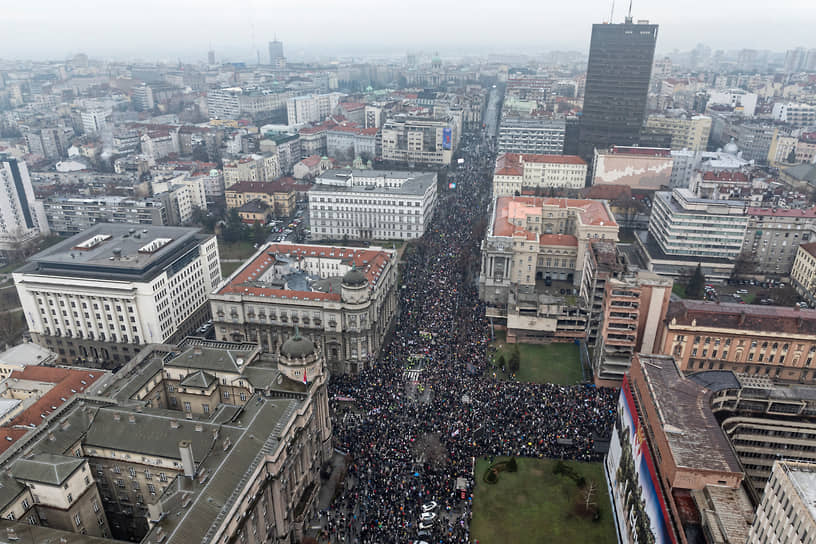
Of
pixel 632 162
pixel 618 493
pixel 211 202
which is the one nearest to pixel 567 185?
pixel 632 162

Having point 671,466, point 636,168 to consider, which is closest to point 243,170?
point 636,168

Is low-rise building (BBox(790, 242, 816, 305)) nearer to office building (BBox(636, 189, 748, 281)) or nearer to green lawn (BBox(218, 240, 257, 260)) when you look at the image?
office building (BBox(636, 189, 748, 281))

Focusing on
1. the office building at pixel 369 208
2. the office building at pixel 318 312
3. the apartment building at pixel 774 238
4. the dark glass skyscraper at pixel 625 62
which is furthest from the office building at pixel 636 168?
the office building at pixel 318 312

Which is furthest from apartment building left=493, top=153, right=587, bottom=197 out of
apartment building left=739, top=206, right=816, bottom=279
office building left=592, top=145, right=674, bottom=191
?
apartment building left=739, top=206, right=816, bottom=279

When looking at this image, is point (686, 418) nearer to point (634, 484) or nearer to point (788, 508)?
point (634, 484)

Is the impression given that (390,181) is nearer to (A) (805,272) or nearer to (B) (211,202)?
(B) (211,202)

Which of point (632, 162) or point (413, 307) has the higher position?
point (632, 162)
